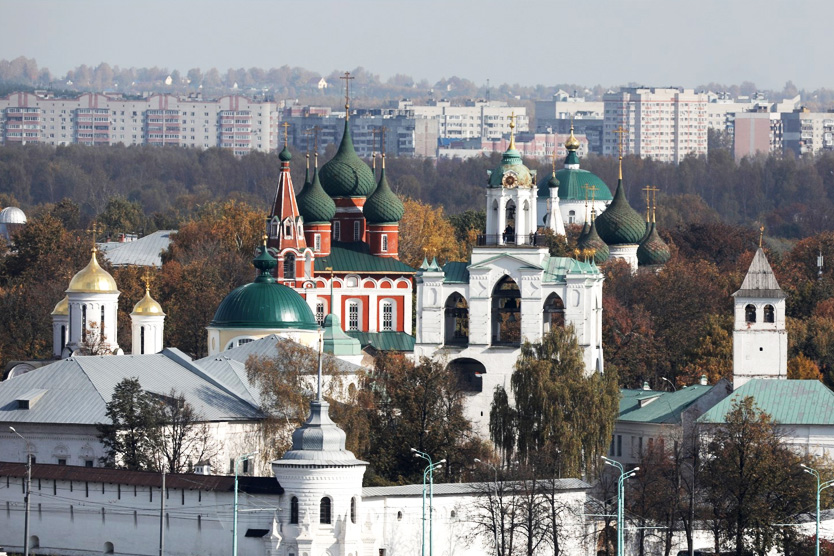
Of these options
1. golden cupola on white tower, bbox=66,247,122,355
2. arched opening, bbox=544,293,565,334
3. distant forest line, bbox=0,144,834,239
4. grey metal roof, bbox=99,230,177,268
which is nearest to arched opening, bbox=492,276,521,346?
arched opening, bbox=544,293,565,334

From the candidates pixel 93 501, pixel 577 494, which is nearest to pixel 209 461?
pixel 93 501

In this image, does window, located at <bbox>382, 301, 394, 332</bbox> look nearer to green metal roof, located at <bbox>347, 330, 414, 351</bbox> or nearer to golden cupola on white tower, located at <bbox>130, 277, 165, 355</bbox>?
green metal roof, located at <bbox>347, 330, 414, 351</bbox>

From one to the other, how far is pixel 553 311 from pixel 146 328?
11.5 metres

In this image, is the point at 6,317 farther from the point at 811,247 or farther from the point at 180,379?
the point at 811,247

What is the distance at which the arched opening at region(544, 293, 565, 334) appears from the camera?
6369cm

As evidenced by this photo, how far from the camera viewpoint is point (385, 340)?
2815 inches

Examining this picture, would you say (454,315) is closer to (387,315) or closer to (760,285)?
(760,285)

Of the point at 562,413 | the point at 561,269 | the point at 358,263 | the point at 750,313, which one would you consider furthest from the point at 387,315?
the point at 562,413

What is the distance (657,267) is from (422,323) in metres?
27.4

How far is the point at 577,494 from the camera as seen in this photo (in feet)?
169

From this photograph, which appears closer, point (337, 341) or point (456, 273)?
point (456, 273)

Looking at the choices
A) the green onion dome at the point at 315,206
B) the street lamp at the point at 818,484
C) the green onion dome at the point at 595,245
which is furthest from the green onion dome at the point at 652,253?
the street lamp at the point at 818,484

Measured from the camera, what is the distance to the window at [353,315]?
72.9 meters

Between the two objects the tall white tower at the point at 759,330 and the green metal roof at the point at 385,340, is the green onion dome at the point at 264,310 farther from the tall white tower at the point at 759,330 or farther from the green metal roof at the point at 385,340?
the tall white tower at the point at 759,330
